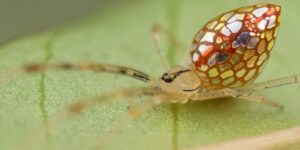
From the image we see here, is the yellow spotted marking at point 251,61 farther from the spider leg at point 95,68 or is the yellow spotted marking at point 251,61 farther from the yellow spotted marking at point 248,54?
the spider leg at point 95,68

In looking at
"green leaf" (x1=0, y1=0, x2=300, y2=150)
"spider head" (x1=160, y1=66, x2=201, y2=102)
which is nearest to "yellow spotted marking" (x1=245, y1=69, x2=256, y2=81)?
"green leaf" (x1=0, y1=0, x2=300, y2=150)

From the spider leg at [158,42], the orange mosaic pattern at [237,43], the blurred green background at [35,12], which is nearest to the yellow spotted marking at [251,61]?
the orange mosaic pattern at [237,43]

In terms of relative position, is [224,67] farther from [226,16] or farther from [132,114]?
[132,114]

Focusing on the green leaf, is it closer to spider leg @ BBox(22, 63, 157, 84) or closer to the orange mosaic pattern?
spider leg @ BBox(22, 63, 157, 84)

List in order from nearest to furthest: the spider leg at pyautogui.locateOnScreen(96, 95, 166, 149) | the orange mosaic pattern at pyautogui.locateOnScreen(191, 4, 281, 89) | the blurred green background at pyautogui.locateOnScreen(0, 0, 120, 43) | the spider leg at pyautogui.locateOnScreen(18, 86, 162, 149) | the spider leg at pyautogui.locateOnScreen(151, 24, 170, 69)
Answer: the spider leg at pyautogui.locateOnScreen(18, 86, 162, 149), the spider leg at pyautogui.locateOnScreen(96, 95, 166, 149), the orange mosaic pattern at pyautogui.locateOnScreen(191, 4, 281, 89), the spider leg at pyautogui.locateOnScreen(151, 24, 170, 69), the blurred green background at pyautogui.locateOnScreen(0, 0, 120, 43)

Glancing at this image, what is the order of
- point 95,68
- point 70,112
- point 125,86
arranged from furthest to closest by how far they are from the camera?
point 125,86 < point 95,68 < point 70,112

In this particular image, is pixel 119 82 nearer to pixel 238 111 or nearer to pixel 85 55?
pixel 85 55

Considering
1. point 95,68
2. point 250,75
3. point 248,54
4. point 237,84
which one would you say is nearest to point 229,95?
point 237,84
